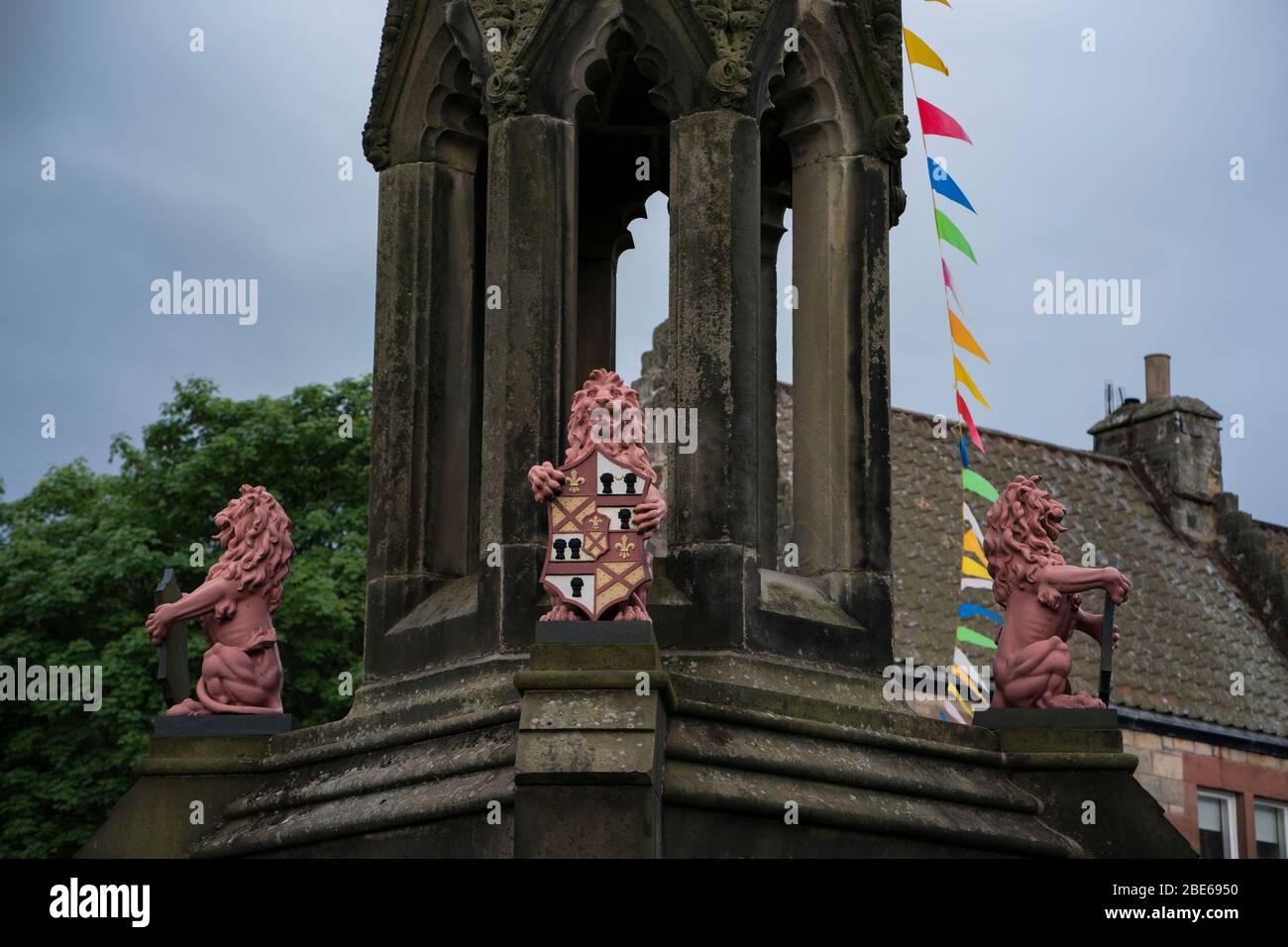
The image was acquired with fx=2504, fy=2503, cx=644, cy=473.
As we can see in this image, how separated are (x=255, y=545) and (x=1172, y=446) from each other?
3208cm

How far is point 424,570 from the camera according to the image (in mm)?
14938

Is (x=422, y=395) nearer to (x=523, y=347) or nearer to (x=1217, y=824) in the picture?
(x=523, y=347)

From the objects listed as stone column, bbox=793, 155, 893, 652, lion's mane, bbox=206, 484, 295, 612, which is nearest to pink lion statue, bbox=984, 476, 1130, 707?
stone column, bbox=793, 155, 893, 652

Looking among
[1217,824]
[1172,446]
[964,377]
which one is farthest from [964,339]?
[1172,446]

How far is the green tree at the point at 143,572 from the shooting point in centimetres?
3462

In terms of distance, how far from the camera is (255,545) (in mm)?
14266

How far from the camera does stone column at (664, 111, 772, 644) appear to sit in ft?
44.9

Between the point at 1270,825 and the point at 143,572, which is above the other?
the point at 143,572

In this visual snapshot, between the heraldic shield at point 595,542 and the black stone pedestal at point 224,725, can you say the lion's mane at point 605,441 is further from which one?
the black stone pedestal at point 224,725

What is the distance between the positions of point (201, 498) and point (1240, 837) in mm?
16927

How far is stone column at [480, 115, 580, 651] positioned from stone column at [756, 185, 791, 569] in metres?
1.67
